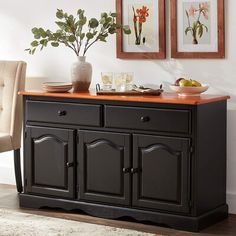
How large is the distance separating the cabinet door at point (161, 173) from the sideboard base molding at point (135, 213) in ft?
0.17

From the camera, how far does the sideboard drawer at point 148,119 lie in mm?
4133

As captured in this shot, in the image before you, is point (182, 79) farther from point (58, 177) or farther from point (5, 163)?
point (5, 163)

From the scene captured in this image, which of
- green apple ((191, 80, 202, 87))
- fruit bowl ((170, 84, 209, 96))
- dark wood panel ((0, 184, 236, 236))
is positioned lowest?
dark wood panel ((0, 184, 236, 236))

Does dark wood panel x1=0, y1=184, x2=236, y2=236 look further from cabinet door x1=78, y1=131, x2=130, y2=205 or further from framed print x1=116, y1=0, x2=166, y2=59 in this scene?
framed print x1=116, y1=0, x2=166, y2=59

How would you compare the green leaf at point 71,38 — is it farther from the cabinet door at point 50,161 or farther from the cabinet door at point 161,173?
the cabinet door at point 161,173

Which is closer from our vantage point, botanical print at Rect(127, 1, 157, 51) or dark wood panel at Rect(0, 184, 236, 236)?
dark wood panel at Rect(0, 184, 236, 236)

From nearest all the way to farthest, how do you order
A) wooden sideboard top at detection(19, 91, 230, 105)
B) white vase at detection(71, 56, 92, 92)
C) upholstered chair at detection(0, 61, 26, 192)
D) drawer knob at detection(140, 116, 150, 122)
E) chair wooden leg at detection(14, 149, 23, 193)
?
wooden sideboard top at detection(19, 91, 230, 105) < drawer knob at detection(140, 116, 150, 122) < white vase at detection(71, 56, 92, 92) < upholstered chair at detection(0, 61, 26, 192) < chair wooden leg at detection(14, 149, 23, 193)

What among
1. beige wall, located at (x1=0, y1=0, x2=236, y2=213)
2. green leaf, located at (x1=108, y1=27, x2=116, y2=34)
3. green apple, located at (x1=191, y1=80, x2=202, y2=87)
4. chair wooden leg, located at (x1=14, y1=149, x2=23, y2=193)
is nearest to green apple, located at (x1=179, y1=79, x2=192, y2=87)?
green apple, located at (x1=191, y1=80, x2=202, y2=87)

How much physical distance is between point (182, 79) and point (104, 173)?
766 millimetres

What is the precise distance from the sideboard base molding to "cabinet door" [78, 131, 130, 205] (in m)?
0.06

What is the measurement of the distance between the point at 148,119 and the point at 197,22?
773mm

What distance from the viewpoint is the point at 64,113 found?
179 inches

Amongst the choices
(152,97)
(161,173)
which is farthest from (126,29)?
(161,173)

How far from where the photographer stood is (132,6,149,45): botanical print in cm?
476
